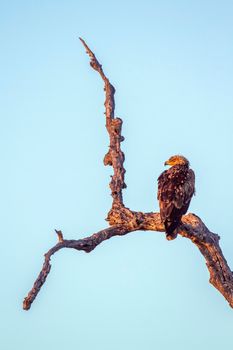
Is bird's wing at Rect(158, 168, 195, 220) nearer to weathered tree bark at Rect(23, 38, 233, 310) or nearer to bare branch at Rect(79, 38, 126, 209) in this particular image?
weathered tree bark at Rect(23, 38, 233, 310)

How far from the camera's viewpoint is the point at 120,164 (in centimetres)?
1195

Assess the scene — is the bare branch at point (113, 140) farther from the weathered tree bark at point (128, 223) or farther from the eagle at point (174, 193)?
the eagle at point (174, 193)

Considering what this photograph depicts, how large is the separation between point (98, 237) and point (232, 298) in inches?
97.6

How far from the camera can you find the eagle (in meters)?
11.8

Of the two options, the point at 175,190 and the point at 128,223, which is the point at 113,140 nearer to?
the point at 128,223

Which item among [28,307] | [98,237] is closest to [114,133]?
[98,237]

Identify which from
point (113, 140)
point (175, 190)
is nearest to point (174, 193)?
point (175, 190)

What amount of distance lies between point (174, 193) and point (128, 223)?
2.18 metres

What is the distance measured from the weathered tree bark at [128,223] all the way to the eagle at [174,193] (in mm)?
160

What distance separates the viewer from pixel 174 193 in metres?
13.2

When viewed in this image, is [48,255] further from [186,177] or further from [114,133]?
[186,177]

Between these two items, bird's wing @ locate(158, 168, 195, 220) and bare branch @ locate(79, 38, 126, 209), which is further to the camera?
bird's wing @ locate(158, 168, 195, 220)

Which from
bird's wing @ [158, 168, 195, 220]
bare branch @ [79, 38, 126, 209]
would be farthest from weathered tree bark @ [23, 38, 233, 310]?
bird's wing @ [158, 168, 195, 220]

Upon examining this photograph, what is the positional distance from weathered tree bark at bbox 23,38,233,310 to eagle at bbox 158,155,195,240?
0.16m
